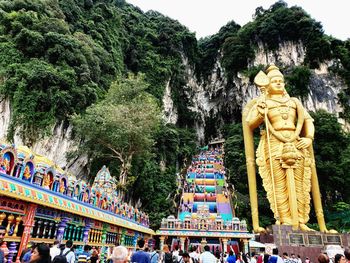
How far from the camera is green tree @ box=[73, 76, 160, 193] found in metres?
13.8

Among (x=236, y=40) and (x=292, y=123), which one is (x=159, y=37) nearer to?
(x=236, y=40)

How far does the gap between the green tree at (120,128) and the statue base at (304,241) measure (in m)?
8.51

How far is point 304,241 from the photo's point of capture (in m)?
6.64

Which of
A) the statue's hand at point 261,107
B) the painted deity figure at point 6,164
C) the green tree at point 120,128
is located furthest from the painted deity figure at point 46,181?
the green tree at point 120,128

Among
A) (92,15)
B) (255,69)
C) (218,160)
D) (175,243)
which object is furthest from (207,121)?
(175,243)

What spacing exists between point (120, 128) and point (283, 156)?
332 inches

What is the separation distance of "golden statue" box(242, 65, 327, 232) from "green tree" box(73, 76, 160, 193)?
6683 millimetres

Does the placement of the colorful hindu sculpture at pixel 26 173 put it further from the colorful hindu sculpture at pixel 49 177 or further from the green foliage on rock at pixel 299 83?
the green foliage on rock at pixel 299 83

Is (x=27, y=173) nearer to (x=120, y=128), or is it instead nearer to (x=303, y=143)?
(x=303, y=143)

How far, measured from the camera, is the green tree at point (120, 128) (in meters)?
13.8

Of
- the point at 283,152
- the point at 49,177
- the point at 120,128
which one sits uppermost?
the point at 120,128

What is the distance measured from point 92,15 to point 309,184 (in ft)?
67.3

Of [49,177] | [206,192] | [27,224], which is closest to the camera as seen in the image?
[27,224]

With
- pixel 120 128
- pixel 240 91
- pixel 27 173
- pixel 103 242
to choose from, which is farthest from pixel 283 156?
pixel 240 91
